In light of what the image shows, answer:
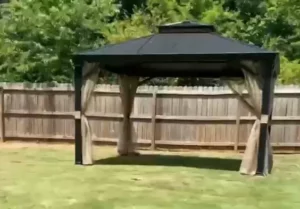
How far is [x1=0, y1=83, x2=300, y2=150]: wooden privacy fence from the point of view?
13.7 m

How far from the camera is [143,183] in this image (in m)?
9.16

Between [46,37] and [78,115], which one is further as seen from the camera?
[46,37]

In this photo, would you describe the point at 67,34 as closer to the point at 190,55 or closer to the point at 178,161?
the point at 178,161

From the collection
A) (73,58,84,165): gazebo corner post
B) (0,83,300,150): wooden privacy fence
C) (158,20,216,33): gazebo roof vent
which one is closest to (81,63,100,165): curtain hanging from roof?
(73,58,84,165): gazebo corner post

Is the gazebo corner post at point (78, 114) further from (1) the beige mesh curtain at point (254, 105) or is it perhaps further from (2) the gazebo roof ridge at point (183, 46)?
(1) the beige mesh curtain at point (254, 105)

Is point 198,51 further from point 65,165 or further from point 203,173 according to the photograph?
point 65,165

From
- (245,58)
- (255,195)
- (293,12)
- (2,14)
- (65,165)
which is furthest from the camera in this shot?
(2,14)

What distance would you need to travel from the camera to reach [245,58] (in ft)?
33.0

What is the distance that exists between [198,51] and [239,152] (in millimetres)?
4298

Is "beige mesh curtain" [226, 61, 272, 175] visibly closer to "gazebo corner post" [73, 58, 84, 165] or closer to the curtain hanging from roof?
the curtain hanging from roof

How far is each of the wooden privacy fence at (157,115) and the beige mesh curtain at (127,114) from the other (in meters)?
0.75

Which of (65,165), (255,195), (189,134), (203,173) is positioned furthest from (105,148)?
(255,195)

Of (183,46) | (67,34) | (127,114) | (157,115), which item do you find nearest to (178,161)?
(127,114)

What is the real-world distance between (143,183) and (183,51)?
2.66m
